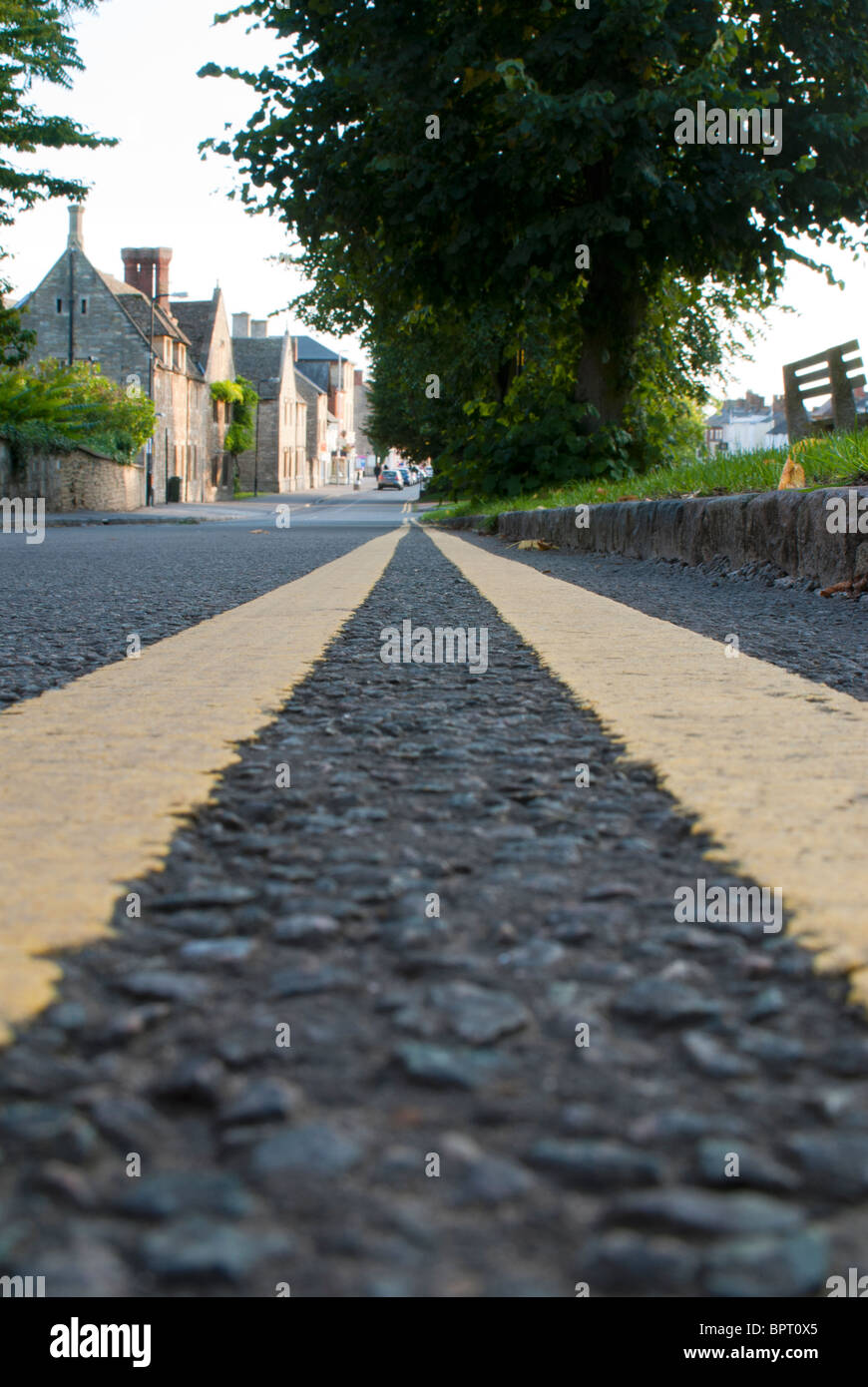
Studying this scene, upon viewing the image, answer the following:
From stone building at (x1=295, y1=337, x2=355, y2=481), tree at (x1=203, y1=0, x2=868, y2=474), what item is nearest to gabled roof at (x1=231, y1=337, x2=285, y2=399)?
stone building at (x1=295, y1=337, x2=355, y2=481)

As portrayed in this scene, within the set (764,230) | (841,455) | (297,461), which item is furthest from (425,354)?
(297,461)

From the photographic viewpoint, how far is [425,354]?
25.1 m

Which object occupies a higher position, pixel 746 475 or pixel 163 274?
pixel 163 274

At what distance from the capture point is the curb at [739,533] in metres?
5.89

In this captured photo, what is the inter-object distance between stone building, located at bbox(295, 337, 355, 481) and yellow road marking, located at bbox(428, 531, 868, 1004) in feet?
366

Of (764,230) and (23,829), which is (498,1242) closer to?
(23,829)

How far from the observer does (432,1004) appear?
1.11 metres

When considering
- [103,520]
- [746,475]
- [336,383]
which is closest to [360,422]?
[336,383]

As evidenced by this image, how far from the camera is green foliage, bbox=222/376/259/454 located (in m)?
68.2

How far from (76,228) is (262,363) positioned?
3632cm

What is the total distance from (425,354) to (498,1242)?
25446 mm

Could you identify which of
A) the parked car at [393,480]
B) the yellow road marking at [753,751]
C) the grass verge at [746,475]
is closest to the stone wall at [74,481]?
the grass verge at [746,475]

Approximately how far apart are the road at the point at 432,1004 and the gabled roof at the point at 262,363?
82.7m

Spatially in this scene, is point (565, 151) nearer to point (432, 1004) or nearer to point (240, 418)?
point (432, 1004)
